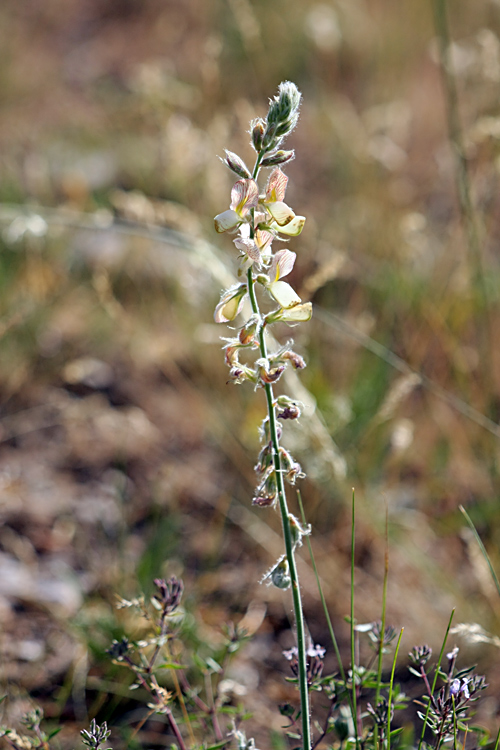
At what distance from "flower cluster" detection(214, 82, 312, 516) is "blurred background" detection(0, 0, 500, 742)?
0.79m

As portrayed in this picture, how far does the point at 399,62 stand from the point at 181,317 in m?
2.96

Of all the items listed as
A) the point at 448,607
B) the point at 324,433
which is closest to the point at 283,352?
the point at 324,433

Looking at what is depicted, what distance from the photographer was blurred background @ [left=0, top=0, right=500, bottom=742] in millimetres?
1856

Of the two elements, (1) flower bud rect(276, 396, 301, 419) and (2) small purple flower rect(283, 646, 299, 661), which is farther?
(2) small purple flower rect(283, 646, 299, 661)

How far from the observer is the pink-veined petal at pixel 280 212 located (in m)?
0.89

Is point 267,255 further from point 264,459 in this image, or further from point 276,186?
point 264,459

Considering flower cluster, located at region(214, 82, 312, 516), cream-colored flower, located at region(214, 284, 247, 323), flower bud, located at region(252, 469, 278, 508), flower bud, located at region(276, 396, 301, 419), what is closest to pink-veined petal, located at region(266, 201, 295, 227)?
flower cluster, located at region(214, 82, 312, 516)

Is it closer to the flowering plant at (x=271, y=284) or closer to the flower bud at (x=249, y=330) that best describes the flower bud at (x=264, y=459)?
the flowering plant at (x=271, y=284)

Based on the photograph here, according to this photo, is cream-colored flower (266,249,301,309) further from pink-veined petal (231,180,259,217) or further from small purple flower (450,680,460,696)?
small purple flower (450,680,460,696)

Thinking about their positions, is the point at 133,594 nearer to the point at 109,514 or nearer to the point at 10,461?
the point at 109,514

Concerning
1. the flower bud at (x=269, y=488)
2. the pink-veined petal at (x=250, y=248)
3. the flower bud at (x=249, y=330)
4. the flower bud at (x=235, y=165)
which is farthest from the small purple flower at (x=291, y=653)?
the flower bud at (x=235, y=165)

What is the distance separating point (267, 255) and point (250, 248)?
7 centimetres

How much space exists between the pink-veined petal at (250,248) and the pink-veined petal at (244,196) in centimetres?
5

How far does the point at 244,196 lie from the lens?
0.88m
